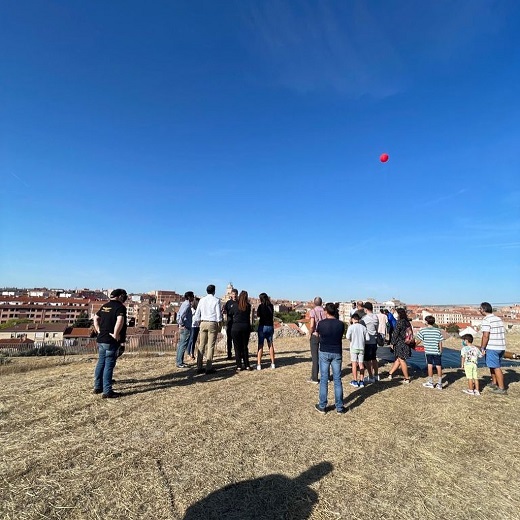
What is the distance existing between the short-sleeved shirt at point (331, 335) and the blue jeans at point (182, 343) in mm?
4823

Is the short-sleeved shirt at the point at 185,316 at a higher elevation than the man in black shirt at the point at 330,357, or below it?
higher

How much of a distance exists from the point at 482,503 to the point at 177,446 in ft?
12.3

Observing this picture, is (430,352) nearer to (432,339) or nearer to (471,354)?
(432,339)

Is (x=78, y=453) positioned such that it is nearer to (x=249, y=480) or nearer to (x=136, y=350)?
(x=249, y=480)

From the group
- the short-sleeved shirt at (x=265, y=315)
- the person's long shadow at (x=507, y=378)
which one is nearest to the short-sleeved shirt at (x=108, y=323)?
the short-sleeved shirt at (x=265, y=315)

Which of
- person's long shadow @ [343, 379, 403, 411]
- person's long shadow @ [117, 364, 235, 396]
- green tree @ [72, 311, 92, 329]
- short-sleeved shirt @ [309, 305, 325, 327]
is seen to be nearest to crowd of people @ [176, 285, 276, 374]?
person's long shadow @ [117, 364, 235, 396]

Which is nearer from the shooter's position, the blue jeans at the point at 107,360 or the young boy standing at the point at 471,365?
the blue jeans at the point at 107,360

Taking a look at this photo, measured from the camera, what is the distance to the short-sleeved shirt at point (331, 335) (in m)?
5.71

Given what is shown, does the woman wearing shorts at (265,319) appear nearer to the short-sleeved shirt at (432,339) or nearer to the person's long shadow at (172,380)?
the person's long shadow at (172,380)

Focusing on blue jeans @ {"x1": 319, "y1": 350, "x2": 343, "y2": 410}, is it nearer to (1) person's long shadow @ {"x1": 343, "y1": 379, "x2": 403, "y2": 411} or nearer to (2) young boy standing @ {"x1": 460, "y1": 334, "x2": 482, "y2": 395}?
(1) person's long shadow @ {"x1": 343, "y1": 379, "x2": 403, "y2": 411}

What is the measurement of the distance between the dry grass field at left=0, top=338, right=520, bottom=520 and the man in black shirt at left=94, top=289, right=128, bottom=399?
364mm

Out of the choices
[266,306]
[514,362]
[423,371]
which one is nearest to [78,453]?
[266,306]

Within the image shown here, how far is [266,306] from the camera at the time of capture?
8797 mm

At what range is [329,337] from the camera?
580cm
